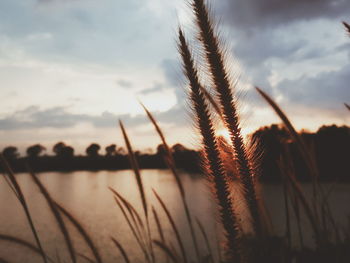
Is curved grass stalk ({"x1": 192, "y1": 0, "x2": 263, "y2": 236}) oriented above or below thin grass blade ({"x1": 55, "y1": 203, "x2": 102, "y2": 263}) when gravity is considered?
above

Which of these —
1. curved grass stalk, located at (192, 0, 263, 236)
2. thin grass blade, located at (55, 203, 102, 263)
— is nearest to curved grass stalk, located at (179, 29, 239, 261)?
curved grass stalk, located at (192, 0, 263, 236)

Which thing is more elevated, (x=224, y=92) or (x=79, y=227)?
(x=224, y=92)

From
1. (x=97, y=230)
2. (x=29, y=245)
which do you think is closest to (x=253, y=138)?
(x=29, y=245)

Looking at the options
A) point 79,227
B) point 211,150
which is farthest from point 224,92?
point 79,227

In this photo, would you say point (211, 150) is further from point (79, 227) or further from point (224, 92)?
point (79, 227)

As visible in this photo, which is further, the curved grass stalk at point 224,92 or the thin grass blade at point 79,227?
the curved grass stalk at point 224,92

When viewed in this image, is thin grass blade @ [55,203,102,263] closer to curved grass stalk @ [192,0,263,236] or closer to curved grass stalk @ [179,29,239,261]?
curved grass stalk @ [179,29,239,261]

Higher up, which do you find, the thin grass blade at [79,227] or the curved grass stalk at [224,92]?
the curved grass stalk at [224,92]

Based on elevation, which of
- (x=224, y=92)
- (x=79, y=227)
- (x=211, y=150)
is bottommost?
(x=79, y=227)

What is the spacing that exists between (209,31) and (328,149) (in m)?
45.6

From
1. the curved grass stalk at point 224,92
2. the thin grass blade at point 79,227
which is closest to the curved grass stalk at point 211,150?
the curved grass stalk at point 224,92

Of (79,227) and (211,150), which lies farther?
(211,150)

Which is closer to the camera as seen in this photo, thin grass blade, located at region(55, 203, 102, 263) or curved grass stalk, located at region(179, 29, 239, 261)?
thin grass blade, located at region(55, 203, 102, 263)

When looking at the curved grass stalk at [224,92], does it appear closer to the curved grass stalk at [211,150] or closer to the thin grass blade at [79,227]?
the curved grass stalk at [211,150]
